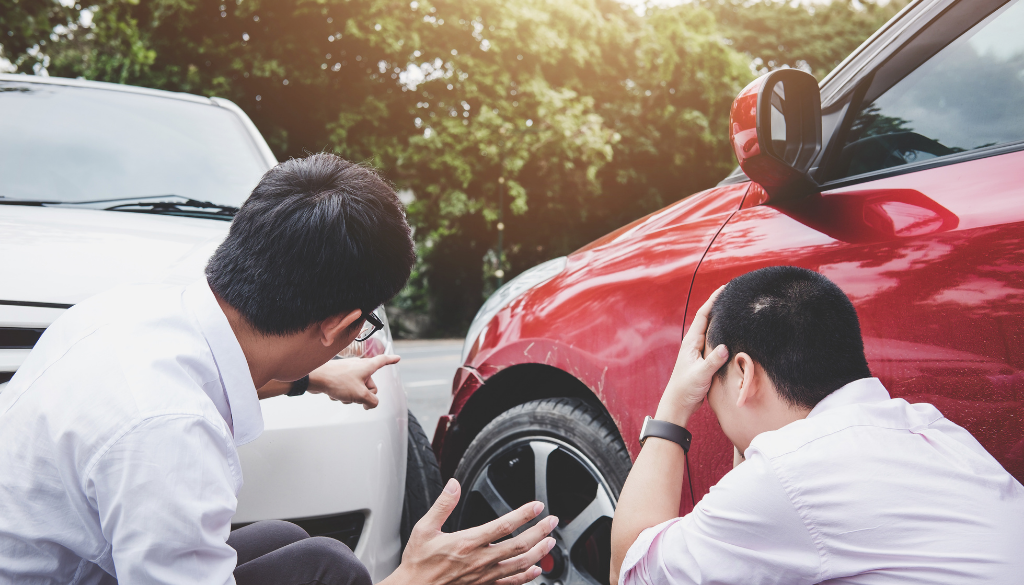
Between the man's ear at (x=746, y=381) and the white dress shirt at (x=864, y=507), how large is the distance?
13cm

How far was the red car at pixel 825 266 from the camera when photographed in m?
1.35

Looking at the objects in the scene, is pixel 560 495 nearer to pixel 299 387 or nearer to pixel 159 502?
pixel 299 387

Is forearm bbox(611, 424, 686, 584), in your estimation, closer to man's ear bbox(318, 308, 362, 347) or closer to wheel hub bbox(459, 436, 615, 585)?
wheel hub bbox(459, 436, 615, 585)

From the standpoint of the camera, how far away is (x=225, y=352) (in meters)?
1.25

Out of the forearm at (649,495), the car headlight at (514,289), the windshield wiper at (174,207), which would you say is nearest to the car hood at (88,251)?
the windshield wiper at (174,207)

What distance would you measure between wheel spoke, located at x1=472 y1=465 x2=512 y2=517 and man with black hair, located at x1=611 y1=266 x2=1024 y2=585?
767 mm

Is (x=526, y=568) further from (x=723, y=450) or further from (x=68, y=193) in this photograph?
(x=68, y=193)

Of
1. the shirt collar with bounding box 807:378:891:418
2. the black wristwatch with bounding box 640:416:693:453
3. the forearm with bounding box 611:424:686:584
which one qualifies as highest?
the shirt collar with bounding box 807:378:891:418

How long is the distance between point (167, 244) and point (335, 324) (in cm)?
91

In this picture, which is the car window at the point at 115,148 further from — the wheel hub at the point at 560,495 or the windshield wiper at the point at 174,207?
the wheel hub at the point at 560,495

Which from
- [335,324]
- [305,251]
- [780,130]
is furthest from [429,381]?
[305,251]

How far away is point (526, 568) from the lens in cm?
140

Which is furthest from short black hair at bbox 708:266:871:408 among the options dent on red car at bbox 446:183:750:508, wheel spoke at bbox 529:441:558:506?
wheel spoke at bbox 529:441:558:506

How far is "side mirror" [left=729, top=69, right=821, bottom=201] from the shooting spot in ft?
5.32
